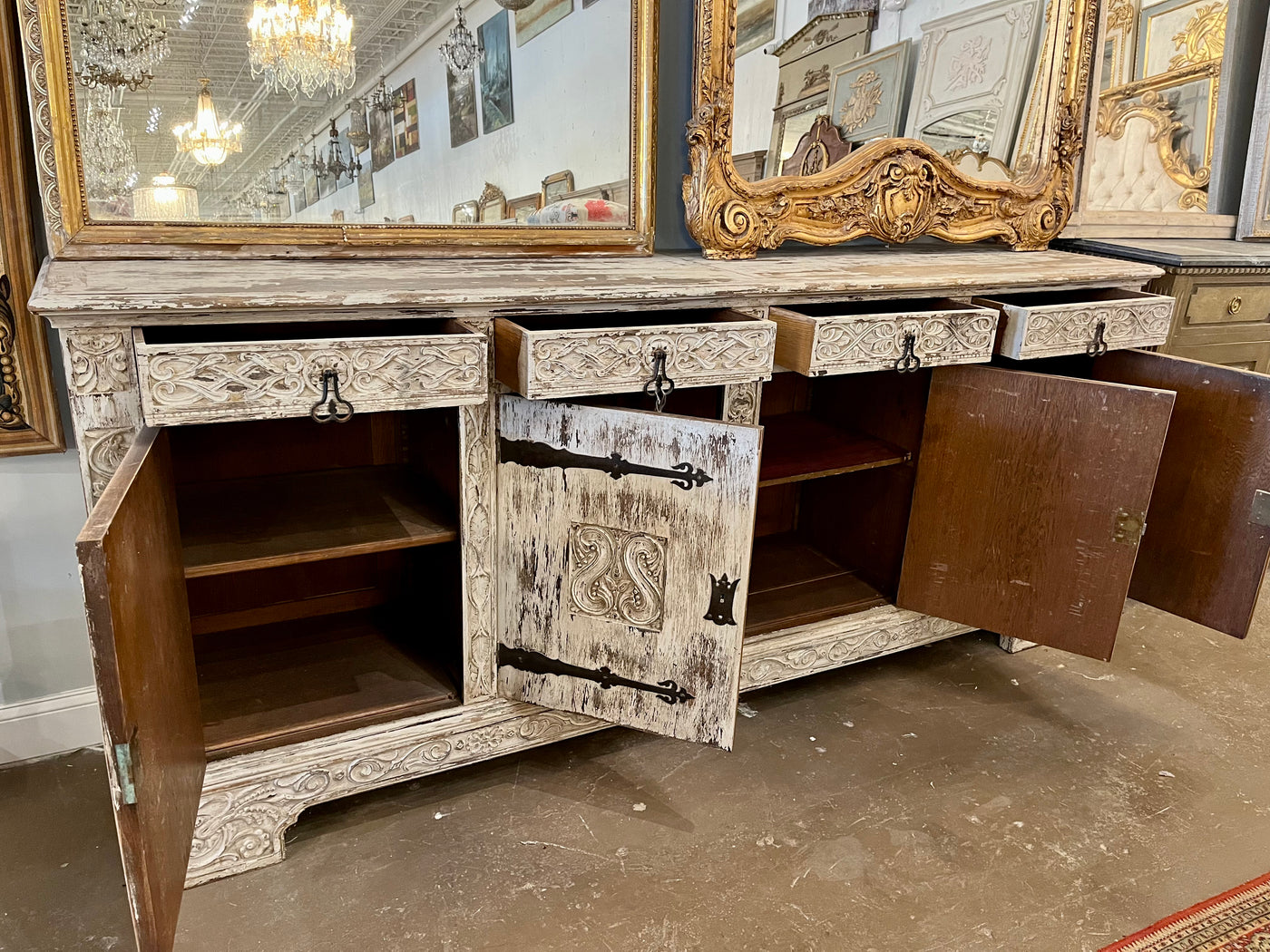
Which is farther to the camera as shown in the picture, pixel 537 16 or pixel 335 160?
pixel 537 16

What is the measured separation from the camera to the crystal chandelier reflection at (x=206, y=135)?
166cm

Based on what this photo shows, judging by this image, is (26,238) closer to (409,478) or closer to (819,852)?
(409,478)

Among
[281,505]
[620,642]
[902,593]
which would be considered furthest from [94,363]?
[902,593]

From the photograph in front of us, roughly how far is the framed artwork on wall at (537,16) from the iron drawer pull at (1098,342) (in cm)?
141

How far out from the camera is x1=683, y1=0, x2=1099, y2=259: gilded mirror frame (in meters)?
2.07

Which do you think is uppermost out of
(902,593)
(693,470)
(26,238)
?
(26,238)

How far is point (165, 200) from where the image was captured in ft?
5.51

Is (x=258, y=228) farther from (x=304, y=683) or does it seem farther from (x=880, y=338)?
(x=880, y=338)

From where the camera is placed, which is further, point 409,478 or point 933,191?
point 933,191

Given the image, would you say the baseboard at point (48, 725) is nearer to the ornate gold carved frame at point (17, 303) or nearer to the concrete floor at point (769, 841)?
the concrete floor at point (769, 841)

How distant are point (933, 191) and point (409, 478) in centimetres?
159

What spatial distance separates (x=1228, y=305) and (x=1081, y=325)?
41.3 inches

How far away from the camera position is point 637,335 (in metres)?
1.54

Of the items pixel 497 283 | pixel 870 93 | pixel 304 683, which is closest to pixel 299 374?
pixel 497 283
